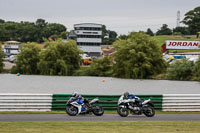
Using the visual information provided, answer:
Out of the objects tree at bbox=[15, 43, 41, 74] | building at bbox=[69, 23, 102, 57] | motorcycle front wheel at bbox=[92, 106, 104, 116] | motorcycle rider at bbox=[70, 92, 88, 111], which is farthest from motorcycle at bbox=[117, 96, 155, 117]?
building at bbox=[69, 23, 102, 57]

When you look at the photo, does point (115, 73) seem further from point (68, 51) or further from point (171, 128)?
point (171, 128)

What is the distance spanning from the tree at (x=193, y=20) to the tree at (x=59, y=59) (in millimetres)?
100467

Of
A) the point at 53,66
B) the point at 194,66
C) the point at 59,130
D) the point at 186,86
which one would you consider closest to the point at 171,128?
the point at 59,130

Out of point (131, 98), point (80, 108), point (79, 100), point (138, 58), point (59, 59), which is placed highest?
point (138, 58)

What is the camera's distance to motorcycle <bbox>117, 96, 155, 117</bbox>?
65.2 feet

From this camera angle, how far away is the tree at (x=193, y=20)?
543 ft

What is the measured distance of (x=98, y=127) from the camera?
52.3ft

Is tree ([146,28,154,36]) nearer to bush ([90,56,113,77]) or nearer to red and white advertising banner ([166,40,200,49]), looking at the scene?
red and white advertising banner ([166,40,200,49])

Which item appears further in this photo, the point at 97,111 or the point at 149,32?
the point at 149,32

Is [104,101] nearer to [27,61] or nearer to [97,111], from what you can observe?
[97,111]

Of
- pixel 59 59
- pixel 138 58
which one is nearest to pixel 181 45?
pixel 138 58

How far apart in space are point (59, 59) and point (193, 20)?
4154 inches

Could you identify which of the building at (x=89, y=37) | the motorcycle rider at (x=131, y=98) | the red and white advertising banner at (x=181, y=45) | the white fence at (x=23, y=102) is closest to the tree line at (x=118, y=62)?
the red and white advertising banner at (x=181, y=45)

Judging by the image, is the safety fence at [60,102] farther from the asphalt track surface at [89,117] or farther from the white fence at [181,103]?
the asphalt track surface at [89,117]
